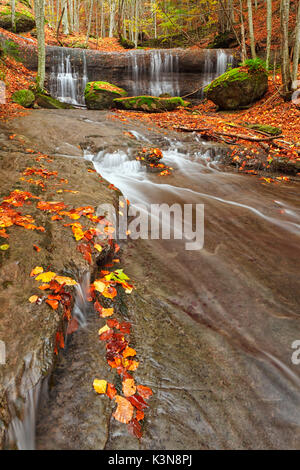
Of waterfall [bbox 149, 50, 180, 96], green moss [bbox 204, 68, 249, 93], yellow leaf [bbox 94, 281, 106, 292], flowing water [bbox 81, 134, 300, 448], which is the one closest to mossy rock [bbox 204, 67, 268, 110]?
green moss [bbox 204, 68, 249, 93]

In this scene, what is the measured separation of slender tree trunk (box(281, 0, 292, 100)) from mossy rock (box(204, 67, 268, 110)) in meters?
1.66

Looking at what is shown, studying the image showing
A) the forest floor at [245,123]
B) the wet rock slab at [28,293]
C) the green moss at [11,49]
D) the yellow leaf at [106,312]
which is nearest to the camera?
the wet rock slab at [28,293]

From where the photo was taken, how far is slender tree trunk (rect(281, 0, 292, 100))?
9.48 m

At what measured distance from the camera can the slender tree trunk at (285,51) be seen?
948 cm

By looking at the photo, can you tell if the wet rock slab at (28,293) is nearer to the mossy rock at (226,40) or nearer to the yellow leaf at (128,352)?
the yellow leaf at (128,352)

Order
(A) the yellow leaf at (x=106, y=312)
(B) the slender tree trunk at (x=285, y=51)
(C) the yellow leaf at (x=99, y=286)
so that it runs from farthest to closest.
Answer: (B) the slender tree trunk at (x=285, y=51)
(C) the yellow leaf at (x=99, y=286)
(A) the yellow leaf at (x=106, y=312)

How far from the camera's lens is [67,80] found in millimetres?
15492

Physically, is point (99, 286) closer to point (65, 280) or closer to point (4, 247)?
point (65, 280)

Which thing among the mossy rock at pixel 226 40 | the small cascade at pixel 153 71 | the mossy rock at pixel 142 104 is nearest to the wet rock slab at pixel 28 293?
the mossy rock at pixel 142 104

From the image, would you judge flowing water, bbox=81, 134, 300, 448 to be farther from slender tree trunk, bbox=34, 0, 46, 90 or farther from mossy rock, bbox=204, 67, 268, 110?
mossy rock, bbox=204, 67, 268, 110

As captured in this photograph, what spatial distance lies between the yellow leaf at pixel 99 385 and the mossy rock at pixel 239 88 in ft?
46.8

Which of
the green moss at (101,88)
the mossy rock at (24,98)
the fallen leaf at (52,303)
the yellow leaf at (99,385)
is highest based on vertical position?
the green moss at (101,88)

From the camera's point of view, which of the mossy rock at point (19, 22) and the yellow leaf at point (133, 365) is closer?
the yellow leaf at point (133, 365)

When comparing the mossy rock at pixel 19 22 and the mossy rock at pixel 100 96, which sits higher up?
the mossy rock at pixel 19 22
